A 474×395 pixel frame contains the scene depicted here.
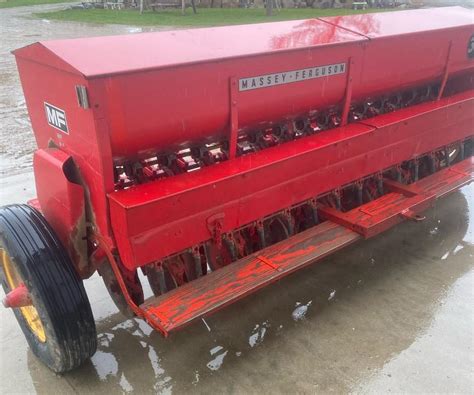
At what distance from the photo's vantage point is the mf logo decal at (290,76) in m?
2.31

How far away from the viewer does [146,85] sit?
193cm

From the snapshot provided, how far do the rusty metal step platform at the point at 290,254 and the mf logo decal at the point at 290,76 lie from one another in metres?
0.82

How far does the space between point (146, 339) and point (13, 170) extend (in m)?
3.02

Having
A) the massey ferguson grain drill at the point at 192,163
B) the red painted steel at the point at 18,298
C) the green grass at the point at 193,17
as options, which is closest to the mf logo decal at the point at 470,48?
the massey ferguson grain drill at the point at 192,163

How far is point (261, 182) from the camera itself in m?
2.35

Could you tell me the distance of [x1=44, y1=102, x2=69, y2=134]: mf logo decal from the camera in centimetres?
209

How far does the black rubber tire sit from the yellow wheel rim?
9.0 inches

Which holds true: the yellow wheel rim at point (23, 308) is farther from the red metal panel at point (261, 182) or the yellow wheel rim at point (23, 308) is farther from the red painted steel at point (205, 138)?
the red metal panel at point (261, 182)

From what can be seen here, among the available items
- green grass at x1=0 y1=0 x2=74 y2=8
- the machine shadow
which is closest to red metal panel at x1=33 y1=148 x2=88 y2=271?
the machine shadow

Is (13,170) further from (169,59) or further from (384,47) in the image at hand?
(384,47)

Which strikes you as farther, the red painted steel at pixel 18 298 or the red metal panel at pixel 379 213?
the red metal panel at pixel 379 213

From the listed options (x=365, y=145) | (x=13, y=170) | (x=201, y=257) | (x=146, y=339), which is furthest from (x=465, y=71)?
(x=13, y=170)

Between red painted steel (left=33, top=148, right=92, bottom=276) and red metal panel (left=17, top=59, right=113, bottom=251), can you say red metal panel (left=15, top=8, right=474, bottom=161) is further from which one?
red painted steel (left=33, top=148, right=92, bottom=276)

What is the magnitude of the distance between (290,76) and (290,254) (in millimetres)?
948
